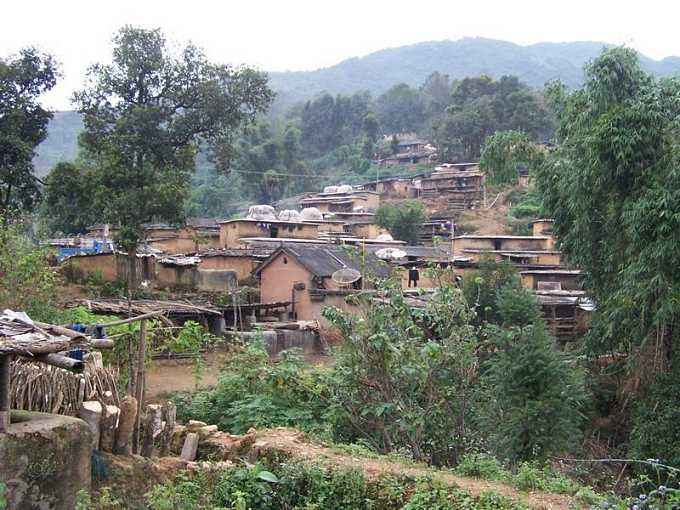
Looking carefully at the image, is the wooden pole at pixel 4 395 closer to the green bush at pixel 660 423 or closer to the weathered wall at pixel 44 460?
the weathered wall at pixel 44 460

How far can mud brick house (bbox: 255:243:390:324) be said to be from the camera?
22.0 m

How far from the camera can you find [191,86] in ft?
83.4

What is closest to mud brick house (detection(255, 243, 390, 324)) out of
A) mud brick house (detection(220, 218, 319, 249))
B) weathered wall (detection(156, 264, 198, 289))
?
weathered wall (detection(156, 264, 198, 289))

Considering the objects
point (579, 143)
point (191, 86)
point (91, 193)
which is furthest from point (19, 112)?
point (579, 143)

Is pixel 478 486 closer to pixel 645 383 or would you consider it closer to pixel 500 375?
pixel 500 375

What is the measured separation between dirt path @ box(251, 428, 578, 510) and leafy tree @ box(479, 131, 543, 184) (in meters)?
11.8

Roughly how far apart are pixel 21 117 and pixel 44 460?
1923 centimetres

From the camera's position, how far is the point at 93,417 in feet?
21.4

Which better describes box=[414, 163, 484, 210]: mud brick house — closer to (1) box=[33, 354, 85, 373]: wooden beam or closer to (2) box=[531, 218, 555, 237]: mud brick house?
(2) box=[531, 218, 555, 237]: mud brick house

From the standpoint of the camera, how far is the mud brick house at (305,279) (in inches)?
866

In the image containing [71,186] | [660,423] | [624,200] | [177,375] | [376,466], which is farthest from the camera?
[71,186]

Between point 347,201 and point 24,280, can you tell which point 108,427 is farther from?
point 347,201

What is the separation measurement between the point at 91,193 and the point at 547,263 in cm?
2028

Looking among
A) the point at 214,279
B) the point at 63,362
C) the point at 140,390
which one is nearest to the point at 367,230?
the point at 214,279
